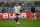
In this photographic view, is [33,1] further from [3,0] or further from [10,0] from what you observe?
[3,0]

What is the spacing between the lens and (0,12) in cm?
1356

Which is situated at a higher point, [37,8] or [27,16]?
[37,8]

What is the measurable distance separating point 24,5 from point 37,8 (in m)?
1.65

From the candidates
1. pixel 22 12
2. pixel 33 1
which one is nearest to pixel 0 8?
pixel 22 12

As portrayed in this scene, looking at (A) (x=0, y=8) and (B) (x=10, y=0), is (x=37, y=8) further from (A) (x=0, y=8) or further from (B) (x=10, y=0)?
(A) (x=0, y=8)

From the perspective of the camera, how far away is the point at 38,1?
14.0 metres

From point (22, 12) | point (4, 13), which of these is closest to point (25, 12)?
point (22, 12)

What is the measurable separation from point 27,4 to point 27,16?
1515 millimetres

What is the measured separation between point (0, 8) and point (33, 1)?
13.6 feet

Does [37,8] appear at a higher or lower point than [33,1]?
lower

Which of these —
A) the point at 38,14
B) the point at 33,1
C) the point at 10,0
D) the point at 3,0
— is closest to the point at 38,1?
the point at 33,1

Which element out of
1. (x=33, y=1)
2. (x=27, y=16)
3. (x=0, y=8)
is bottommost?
(x=27, y=16)

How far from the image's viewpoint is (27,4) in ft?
45.1

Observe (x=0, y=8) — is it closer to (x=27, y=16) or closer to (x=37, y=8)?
(x=27, y=16)
